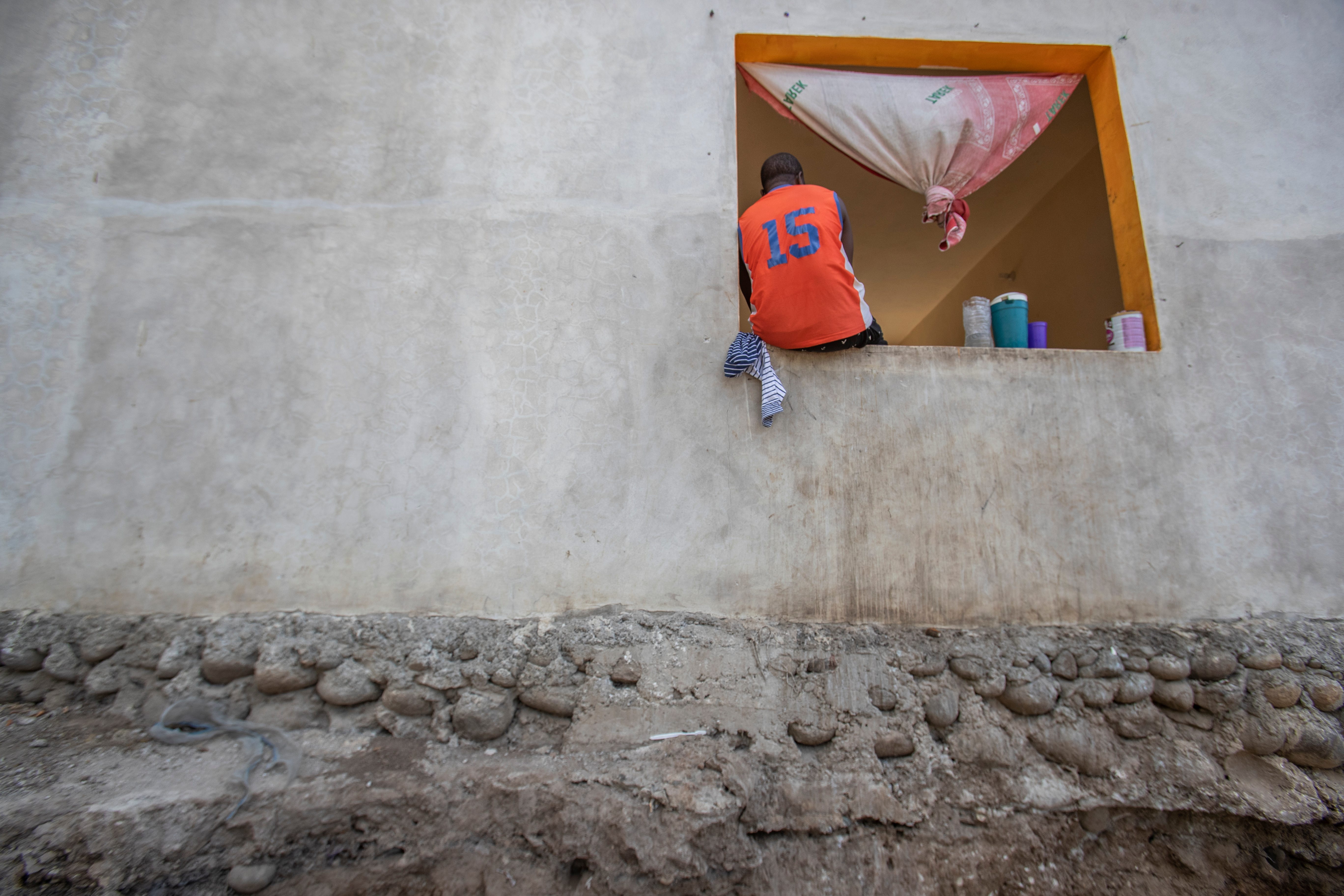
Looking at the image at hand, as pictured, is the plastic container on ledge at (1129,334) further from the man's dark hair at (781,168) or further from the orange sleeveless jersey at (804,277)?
the man's dark hair at (781,168)

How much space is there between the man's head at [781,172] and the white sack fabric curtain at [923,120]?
0.26 meters

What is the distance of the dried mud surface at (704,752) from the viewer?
6.78 ft

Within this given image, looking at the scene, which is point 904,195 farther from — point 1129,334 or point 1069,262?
point 1129,334

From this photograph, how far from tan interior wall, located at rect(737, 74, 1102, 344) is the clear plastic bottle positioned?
3.52 ft

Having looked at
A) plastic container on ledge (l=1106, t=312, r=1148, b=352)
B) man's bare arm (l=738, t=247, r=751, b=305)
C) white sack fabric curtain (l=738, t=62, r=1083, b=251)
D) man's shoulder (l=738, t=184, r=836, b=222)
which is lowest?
plastic container on ledge (l=1106, t=312, r=1148, b=352)

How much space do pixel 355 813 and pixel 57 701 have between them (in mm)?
1265

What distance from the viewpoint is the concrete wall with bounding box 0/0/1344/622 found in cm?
249

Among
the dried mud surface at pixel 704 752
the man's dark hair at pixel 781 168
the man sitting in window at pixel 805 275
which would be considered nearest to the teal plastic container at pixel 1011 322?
the man sitting in window at pixel 805 275

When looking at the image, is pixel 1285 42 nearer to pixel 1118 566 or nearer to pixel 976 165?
pixel 976 165

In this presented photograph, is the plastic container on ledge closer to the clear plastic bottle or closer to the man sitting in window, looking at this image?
the clear plastic bottle

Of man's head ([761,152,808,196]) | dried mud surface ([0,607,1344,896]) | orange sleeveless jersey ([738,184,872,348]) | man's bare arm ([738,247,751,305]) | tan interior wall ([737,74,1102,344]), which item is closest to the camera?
dried mud surface ([0,607,1344,896])

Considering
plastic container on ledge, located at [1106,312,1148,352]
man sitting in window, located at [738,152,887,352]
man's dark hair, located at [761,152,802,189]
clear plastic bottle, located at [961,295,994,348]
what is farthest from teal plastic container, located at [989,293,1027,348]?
man's dark hair, located at [761,152,802,189]

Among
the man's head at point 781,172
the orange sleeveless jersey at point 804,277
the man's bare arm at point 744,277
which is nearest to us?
the orange sleeveless jersey at point 804,277

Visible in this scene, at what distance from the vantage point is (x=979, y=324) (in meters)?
2.86
